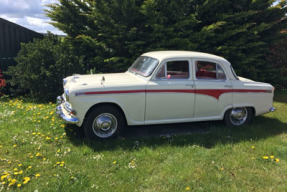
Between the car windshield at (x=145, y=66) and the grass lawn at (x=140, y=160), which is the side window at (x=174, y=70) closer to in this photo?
the car windshield at (x=145, y=66)

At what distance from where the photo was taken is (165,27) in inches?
336

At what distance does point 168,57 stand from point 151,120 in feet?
4.39

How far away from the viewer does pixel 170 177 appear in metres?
3.87

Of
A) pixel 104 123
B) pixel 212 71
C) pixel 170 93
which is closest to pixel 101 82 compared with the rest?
pixel 104 123

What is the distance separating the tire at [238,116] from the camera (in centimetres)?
602

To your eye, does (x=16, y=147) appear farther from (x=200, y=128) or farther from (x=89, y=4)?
(x=89, y=4)

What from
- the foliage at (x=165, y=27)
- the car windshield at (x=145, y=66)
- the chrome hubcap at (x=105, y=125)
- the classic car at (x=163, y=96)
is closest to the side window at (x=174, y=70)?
the classic car at (x=163, y=96)

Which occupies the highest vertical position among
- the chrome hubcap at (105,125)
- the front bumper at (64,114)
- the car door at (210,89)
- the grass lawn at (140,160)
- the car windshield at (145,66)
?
the car windshield at (145,66)

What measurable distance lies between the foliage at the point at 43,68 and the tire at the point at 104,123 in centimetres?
342

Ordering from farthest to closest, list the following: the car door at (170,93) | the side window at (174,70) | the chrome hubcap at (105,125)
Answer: the side window at (174,70)
the car door at (170,93)
the chrome hubcap at (105,125)

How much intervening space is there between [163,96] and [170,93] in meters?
0.16

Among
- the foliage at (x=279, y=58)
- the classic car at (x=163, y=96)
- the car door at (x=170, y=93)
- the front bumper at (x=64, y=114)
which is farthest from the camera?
the foliage at (x=279, y=58)

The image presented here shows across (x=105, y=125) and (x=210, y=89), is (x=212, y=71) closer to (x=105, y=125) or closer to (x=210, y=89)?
(x=210, y=89)

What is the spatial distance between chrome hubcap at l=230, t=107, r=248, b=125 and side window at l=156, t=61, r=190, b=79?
4.99ft
